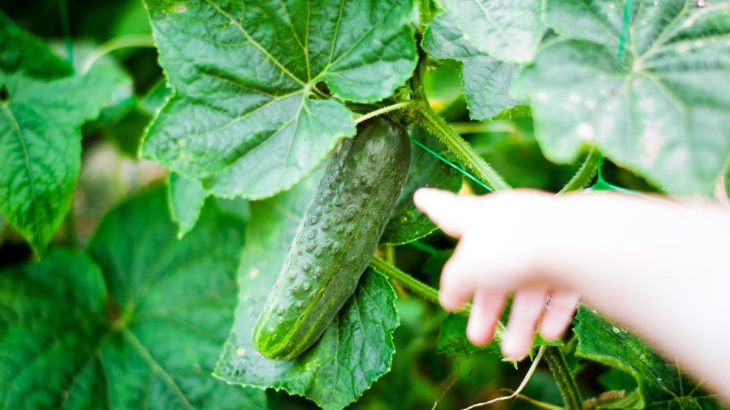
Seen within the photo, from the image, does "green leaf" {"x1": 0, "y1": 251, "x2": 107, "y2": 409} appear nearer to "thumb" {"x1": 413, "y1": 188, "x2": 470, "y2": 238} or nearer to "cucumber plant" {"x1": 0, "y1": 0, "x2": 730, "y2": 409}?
"cucumber plant" {"x1": 0, "y1": 0, "x2": 730, "y2": 409}

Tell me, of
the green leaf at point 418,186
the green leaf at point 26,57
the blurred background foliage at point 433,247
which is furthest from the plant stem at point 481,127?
the green leaf at point 26,57

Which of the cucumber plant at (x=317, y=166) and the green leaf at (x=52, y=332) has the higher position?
the cucumber plant at (x=317, y=166)

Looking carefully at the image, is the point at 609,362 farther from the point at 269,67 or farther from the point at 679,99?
the point at 269,67

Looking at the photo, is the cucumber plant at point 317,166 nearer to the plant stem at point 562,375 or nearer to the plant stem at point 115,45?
the plant stem at point 562,375

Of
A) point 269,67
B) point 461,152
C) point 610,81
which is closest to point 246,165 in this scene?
point 269,67

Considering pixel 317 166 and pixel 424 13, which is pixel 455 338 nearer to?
pixel 317 166
